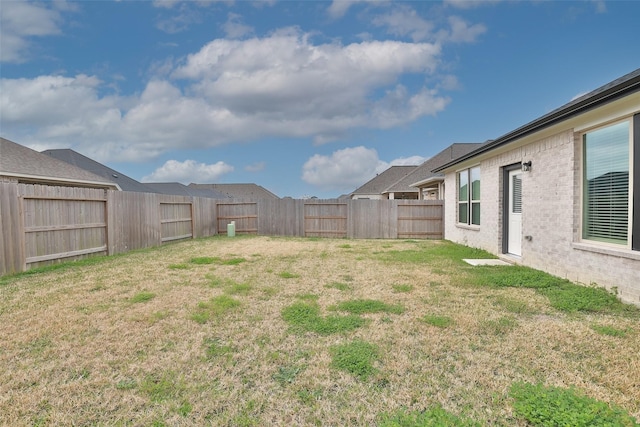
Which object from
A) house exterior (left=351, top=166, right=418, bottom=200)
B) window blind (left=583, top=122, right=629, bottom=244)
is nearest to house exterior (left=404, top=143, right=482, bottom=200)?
house exterior (left=351, top=166, right=418, bottom=200)

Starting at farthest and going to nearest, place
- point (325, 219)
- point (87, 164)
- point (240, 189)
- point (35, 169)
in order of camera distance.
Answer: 1. point (240, 189)
2. point (87, 164)
3. point (325, 219)
4. point (35, 169)

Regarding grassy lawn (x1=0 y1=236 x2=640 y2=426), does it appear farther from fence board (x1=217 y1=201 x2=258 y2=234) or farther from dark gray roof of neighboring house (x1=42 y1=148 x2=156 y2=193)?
dark gray roof of neighboring house (x1=42 y1=148 x2=156 y2=193)

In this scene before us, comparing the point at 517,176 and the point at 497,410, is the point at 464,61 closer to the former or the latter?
the point at 517,176

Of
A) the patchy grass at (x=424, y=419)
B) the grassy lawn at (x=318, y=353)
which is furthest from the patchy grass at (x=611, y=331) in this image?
the patchy grass at (x=424, y=419)

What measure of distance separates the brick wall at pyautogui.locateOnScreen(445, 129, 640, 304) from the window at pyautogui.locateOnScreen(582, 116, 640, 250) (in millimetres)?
136

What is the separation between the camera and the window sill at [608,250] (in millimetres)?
4177

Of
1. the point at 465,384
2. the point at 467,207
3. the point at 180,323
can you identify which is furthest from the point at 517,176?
the point at 180,323

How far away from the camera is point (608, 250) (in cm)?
457

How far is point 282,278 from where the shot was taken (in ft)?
19.7

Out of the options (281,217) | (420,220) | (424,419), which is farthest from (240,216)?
(424,419)

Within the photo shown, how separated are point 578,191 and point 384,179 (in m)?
24.3

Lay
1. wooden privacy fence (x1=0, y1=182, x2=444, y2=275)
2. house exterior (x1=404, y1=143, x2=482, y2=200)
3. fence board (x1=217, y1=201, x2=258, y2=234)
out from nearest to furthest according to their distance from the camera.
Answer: wooden privacy fence (x1=0, y1=182, x2=444, y2=275) < fence board (x1=217, y1=201, x2=258, y2=234) < house exterior (x1=404, y1=143, x2=482, y2=200)

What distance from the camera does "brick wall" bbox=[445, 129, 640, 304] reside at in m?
4.45

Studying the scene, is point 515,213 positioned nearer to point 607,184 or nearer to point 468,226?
point 468,226
